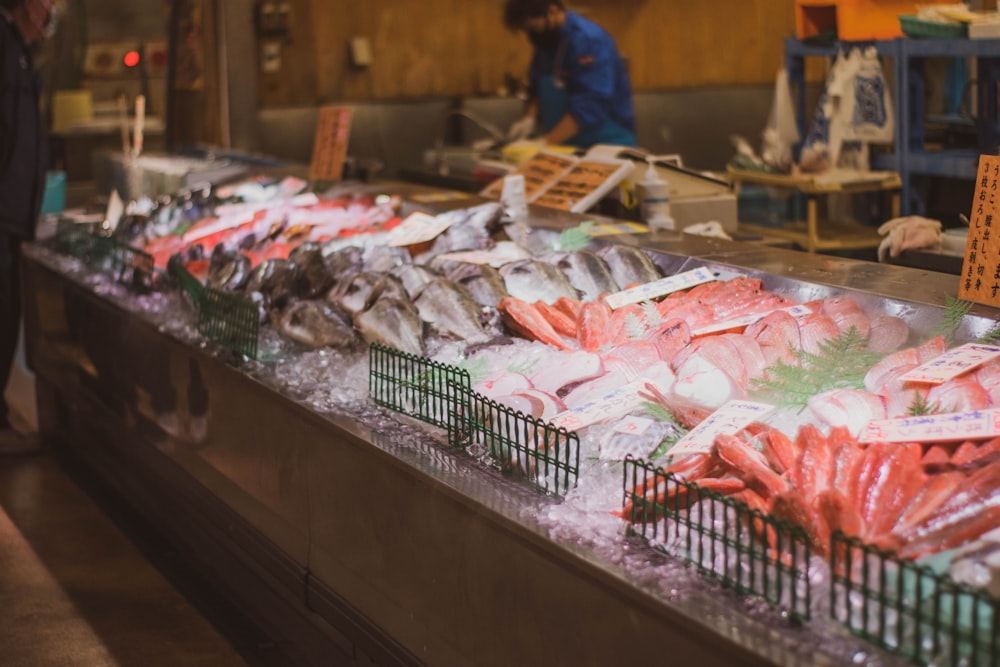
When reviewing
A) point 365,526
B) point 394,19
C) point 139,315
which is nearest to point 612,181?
point 139,315

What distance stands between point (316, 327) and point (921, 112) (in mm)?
3979

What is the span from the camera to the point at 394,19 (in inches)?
403

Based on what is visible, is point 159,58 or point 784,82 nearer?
point 784,82

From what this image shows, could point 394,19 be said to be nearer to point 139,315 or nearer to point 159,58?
point 159,58

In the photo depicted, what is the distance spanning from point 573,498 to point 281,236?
8.86 feet

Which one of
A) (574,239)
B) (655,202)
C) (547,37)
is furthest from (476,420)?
(547,37)

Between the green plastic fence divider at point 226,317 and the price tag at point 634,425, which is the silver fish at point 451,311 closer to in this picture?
the green plastic fence divider at point 226,317

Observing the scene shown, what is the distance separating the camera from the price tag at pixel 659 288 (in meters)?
2.99

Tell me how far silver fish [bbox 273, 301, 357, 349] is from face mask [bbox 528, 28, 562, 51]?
4.60m

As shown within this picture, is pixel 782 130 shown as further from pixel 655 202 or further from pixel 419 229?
pixel 419 229

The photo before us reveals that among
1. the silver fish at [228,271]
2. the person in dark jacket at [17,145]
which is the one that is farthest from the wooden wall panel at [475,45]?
the silver fish at [228,271]

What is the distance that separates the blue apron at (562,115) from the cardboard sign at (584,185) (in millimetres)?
2550

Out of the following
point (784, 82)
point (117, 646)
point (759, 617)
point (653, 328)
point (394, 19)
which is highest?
point (394, 19)

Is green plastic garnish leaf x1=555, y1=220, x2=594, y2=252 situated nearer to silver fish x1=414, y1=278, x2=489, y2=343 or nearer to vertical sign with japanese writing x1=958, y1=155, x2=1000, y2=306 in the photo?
silver fish x1=414, y1=278, x2=489, y2=343
